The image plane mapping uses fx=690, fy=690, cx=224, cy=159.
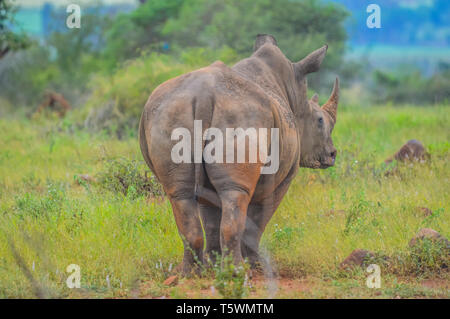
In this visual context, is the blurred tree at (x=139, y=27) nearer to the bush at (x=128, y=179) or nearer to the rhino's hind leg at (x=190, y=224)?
the bush at (x=128, y=179)

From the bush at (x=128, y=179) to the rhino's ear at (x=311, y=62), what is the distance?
2.18 m

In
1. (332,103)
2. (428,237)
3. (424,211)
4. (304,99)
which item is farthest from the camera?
(424,211)

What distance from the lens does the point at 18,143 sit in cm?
1324

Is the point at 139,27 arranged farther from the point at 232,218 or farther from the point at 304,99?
the point at 232,218

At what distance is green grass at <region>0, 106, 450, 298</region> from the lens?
5.44 meters

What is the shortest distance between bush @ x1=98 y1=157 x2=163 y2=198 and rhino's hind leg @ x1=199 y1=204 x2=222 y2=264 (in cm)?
192

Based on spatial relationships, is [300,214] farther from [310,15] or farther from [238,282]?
[310,15]

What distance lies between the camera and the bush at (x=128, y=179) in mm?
7793

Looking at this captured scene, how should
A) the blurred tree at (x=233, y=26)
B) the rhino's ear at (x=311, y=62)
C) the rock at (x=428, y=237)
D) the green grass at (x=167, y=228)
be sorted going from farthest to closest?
the blurred tree at (x=233, y=26) < the rhino's ear at (x=311, y=62) < the rock at (x=428, y=237) < the green grass at (x=167, y=228)

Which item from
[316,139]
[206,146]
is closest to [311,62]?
[316,139]

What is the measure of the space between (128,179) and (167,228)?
149 centimetres

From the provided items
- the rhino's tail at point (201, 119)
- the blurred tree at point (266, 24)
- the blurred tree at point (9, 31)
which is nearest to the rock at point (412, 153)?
the rhino's tail at point (201, 119)

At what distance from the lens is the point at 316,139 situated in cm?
687

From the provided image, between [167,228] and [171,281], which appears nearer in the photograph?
[171,281]
